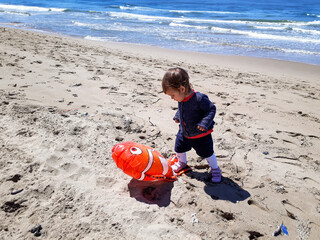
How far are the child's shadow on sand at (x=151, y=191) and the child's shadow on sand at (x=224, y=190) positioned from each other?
417 mm

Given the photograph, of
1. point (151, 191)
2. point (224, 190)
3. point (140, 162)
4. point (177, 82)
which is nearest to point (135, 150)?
point (140, 162)

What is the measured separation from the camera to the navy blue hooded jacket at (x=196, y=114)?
255 cm

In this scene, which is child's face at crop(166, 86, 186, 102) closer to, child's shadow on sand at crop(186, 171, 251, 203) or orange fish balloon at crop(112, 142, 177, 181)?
orange fish balloon at crop(112, 142, 177, 181)

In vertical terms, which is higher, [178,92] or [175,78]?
[175,78]

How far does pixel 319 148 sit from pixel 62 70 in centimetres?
531

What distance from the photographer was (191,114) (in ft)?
8.69

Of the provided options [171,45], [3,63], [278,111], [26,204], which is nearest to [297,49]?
[171,45]

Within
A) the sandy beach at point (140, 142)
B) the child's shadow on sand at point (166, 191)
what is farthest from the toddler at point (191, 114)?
the sandy beach at point (140, 142)

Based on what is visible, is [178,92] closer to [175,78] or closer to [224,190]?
[175,78]

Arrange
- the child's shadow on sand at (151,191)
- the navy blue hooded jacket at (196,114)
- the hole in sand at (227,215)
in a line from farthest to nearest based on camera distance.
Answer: the navy blue hooded jacket at (196,114)
the child's shadow on sand at (151,191)
the hole in sand at (227,215)

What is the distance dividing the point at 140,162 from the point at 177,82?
883 mm

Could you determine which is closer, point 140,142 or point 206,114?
point 206,114

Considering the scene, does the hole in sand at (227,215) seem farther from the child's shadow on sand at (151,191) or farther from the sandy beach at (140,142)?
the child's shadow on sand at (151,191)

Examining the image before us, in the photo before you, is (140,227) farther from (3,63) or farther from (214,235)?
(3,63)
